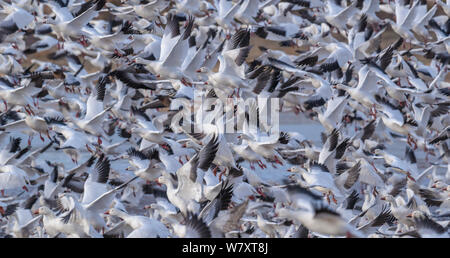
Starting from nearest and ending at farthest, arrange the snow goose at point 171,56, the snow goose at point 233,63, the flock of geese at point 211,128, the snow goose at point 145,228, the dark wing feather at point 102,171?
1. the snow goose at point 145,228
2. the flock of geese at point 211,128
3. the dark wing feather at point 102,171
4. the snow goose at point 233,63
5. the snow goose at point 171,56

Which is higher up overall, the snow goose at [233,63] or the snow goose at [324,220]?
the snow goose at [324,220]

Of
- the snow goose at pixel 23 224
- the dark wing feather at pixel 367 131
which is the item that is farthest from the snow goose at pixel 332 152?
the snow goose at pixel 23 224

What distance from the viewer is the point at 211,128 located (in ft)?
33.4

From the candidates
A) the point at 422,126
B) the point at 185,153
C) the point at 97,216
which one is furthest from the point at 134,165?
the point at 422,126

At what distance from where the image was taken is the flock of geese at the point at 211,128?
369 inches

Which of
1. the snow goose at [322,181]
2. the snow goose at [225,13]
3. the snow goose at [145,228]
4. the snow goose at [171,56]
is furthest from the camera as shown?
the snow goose at [225,13]

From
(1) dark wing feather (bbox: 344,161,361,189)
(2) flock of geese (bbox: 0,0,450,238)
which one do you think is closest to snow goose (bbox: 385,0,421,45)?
(2) flock of geese (bbox: 0,0,450,238)

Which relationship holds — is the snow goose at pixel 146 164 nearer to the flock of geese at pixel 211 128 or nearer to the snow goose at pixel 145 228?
the flock of geese at pixel 211 128

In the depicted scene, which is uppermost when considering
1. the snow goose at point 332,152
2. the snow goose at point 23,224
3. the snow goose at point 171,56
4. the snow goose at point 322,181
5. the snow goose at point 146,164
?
the snow goose at point 171,56

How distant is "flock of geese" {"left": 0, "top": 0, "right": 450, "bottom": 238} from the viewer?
369 inches

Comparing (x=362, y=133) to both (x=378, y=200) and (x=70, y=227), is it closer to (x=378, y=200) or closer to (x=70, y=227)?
(x=378, y=200)

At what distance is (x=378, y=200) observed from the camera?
1066 cm
